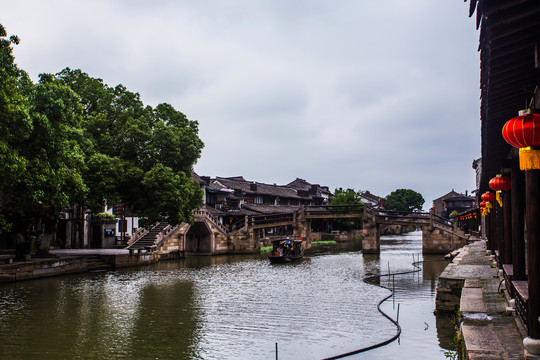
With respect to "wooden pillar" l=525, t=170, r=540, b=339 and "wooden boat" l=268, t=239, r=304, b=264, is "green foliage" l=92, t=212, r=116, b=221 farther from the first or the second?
"wooden pillar" l=525, t=170, r=540, b=339

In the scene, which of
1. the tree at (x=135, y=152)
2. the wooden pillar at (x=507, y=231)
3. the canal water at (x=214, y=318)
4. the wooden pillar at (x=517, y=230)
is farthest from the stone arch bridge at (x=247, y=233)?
the wooden pillar at (x=517, y=230)

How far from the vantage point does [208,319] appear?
14852 mm

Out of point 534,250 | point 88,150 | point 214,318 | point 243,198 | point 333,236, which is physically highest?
point 88,150

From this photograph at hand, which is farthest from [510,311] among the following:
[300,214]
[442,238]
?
[300,214]

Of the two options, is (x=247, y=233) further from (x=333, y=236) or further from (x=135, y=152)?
(x=333, y=236)

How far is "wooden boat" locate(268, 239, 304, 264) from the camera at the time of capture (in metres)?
33.2

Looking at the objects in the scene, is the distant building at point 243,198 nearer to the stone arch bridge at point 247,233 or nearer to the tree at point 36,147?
the stone arch bridge at point 247,233

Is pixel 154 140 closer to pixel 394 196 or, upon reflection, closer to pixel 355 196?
pixel 355 196

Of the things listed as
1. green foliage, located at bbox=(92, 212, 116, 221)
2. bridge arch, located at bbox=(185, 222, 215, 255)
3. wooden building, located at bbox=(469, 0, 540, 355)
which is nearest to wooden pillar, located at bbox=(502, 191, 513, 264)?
wooden building, located at bbox=(469, 0, 540, 355)

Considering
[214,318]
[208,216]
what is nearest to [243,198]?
[208,216]

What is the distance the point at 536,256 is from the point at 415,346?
6.59m

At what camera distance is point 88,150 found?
89.6ft

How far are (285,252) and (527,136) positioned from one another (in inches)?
1171

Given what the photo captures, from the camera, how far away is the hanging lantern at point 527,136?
18.0 ft
